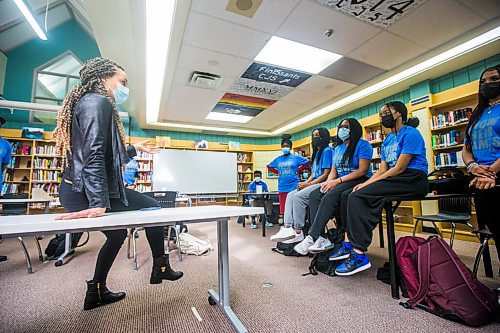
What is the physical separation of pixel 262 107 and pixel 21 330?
5.21 metres

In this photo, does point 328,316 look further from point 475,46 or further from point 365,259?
point 475,46

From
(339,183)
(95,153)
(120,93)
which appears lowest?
(339,183)

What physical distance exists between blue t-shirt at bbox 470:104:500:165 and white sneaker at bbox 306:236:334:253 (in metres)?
1.19

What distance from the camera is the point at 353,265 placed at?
5.70 feet

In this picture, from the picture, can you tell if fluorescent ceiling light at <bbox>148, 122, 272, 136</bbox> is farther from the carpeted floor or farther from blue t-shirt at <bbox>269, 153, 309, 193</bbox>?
the carpeted floor

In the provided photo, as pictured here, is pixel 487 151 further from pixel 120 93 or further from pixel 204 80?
pixel 204 80

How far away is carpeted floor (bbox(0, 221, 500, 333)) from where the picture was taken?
1.17m

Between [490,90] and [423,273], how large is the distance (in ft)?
4.32

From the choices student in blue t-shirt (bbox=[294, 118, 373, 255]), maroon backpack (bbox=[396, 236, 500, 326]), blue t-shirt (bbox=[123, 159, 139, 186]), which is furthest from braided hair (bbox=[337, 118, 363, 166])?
blue t-shirt (bbox=[123, 159, 139, 186])

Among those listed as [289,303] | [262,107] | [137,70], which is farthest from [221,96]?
[289,303]


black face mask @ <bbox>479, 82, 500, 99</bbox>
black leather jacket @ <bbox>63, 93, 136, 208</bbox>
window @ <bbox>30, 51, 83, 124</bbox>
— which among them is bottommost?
black leather jacket @ <bbox>63, 93, 136, 208</bbox>

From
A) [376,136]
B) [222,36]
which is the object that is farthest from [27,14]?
[376,136]

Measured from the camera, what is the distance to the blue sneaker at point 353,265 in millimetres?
1715

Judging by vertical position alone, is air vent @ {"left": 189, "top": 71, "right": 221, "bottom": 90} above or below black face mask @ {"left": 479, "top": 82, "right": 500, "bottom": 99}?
above
